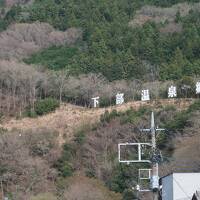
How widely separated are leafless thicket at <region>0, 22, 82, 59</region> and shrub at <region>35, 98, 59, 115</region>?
14832mm

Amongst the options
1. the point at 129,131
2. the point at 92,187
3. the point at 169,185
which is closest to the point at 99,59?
the point at 129,131

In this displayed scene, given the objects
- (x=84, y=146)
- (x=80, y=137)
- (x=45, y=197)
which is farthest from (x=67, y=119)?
(x=45, y=197)

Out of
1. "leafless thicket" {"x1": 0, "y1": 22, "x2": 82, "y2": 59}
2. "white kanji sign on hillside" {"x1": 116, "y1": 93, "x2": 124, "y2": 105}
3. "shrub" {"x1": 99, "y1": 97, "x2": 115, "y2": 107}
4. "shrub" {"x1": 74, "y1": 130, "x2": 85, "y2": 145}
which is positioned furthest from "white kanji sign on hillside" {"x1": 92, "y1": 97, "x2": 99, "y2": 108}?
"leafless thicket" {"x1": 0, "y1": 22, "x2": 82, "y2": 59}

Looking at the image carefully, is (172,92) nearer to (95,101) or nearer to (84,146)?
(95,101)

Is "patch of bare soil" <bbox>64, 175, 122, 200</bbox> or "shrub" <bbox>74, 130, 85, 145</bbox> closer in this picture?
"patch of bare soil" <bbox>64, 175, 122, 200</bbox>

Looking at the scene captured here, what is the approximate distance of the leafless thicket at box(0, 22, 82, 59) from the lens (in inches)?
2756

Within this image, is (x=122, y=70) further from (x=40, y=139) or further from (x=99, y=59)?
(x=40, y=139)

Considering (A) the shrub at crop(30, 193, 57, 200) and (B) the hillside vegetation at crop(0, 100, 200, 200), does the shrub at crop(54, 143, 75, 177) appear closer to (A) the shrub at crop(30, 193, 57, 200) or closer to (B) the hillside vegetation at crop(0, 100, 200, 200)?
(B) the hillside vegetation at crop(0, 100, 200, 200)

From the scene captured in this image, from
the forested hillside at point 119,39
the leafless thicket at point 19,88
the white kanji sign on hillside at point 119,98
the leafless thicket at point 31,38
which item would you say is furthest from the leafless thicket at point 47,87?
the leafless thicket at point 31,38

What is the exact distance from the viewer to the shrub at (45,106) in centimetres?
5428

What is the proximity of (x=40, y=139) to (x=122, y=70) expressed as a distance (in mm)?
9931

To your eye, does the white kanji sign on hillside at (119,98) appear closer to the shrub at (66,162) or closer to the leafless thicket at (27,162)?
the shrub at (66,162)

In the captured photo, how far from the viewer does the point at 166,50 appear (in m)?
58.9

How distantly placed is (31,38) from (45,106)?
1955cm
